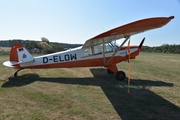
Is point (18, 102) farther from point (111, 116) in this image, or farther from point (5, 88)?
point (111, 116)

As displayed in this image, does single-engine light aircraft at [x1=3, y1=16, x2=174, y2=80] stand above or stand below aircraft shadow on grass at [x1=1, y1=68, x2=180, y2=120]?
above

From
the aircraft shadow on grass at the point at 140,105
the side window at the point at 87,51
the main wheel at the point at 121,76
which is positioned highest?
the side window at the point at 87,51

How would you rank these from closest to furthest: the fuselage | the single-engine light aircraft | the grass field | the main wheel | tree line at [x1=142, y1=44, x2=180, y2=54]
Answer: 1. the grass field
2. the main wheel
3. the single-engine light aircraft
4. the fuselage
5. tree line at [x1=142, y1=44, x2=180, y2=54]

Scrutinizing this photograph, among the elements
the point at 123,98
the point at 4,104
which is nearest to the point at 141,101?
the point at 123,98

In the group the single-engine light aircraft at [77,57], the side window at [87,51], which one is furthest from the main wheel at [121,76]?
the side window at [87,51]

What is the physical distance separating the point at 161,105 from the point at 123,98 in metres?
1.18

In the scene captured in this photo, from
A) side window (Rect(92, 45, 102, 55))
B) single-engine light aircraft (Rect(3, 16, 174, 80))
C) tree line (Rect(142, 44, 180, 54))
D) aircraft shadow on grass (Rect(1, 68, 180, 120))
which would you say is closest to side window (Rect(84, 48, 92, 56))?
single-engine light aircraft (Rect(3, 16, 174, 80))

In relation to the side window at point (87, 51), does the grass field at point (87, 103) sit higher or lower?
lower

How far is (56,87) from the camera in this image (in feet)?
19.8

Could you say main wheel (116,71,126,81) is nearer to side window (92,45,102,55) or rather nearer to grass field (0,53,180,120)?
grass field (0,53,180,120)

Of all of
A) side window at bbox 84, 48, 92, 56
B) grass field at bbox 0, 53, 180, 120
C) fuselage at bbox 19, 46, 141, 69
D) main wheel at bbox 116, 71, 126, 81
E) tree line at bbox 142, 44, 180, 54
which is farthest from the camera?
tree line at bbox 142, 44, 180, 54

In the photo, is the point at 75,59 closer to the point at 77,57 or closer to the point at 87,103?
the point at 77,57

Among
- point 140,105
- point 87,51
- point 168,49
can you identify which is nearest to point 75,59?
point 87,51

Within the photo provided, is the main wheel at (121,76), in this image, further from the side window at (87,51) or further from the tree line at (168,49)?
the tree line at (168,49)
